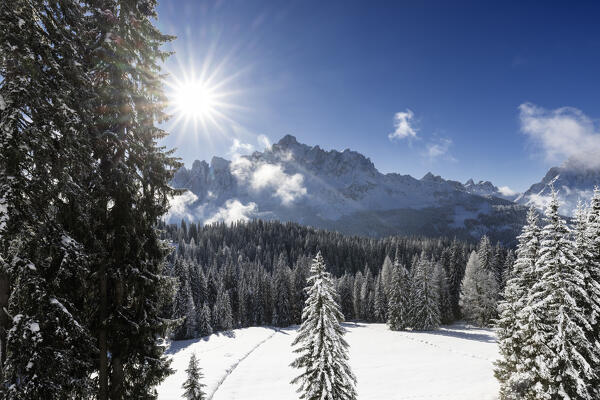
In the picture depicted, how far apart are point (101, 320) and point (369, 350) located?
43.5 meters

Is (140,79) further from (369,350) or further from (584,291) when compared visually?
(369,350)

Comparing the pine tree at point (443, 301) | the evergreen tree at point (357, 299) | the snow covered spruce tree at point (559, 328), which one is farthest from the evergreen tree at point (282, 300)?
the snow covered spruce tree at point (559, 328)

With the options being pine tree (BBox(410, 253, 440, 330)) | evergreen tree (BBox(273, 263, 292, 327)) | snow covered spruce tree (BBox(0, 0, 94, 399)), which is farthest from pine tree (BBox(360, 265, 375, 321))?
snow covered spruce tree (BBox(0, 0, 94, 399))

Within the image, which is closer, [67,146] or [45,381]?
[45,381]

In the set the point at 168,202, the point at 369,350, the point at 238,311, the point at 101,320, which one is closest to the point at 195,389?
the point at 101,320

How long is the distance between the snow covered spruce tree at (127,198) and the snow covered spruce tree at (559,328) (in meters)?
20.0

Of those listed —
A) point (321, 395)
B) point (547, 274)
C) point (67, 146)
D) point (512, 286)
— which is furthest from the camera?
point (512, 286)

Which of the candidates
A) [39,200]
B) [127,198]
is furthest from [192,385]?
[39,200]

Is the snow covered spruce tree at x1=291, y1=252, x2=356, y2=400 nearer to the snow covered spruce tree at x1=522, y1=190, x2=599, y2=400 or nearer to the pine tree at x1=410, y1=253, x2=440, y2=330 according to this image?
the snow covered spruce tree at x1=522, y1=190, x2=599, y2=400

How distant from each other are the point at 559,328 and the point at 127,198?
22.2 meters

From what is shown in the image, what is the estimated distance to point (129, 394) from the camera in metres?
8.98

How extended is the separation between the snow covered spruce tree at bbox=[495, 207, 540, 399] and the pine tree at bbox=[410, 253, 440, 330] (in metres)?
35.9

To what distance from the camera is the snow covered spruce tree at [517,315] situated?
18.9m

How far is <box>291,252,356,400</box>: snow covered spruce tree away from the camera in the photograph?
16.0 metres
